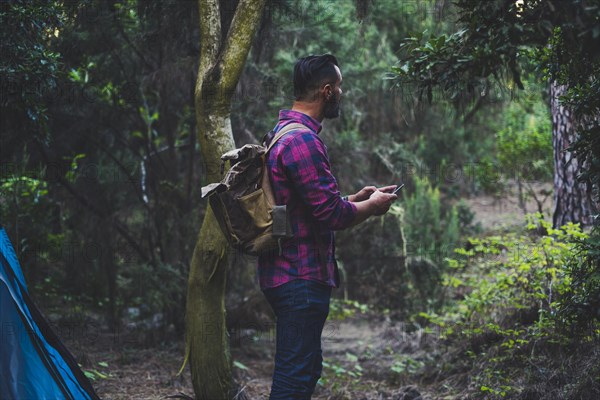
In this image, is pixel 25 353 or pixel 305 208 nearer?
pixel 305 208

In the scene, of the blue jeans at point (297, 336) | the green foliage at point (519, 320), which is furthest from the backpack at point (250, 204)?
the green foliage at point (519, 320)

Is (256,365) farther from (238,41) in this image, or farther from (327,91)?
(327,91)

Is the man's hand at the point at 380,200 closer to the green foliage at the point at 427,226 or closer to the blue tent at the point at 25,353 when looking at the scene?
the blue tent at the point at 25,353

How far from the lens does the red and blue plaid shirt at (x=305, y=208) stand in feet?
10.5

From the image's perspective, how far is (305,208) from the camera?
3.32 m

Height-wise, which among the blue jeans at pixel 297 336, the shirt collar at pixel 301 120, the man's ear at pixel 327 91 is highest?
the man's ear at pixel 327 91

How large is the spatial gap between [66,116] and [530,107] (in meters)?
10.4

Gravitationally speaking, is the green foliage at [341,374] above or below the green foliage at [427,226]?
below

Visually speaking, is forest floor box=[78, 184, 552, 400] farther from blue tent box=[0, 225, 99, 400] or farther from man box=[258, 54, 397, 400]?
man box=[258, 54, 397, 400]

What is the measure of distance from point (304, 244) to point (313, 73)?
85cm

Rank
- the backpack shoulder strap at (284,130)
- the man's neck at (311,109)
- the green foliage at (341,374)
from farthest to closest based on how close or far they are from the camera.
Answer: the green foliage at (341,374) → the man's neck at (311,109) → the backpack shoulder strap at (284,130)

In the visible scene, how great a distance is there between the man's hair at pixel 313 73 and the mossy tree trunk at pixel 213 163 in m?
1.17

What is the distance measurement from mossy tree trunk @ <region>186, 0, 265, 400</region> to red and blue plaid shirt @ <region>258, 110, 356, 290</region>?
1254 mm

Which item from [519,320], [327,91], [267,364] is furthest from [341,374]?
[327,91]
